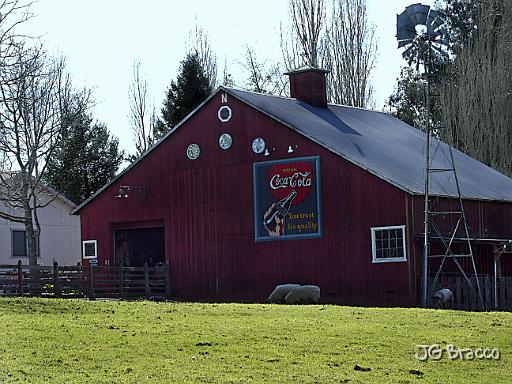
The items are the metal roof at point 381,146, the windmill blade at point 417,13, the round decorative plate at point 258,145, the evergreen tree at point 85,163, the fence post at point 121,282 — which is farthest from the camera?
the evergreen tree at point 85,163

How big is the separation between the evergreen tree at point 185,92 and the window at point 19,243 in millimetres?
10806

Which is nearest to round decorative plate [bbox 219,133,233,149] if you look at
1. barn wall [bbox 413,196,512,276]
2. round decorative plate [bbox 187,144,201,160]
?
round decorative plate [bbox 187,144,201,160]

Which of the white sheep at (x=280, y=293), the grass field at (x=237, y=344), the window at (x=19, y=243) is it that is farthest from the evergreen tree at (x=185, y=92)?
the grass field at (x=237, y=344)

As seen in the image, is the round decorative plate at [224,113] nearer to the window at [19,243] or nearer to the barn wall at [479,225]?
the barn wall at [479,225]

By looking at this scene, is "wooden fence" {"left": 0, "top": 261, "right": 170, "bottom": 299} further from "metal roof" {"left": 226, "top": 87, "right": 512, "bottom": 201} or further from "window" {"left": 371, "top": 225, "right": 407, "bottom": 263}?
"window" {"left": 371, "top": 225, "right": 407, "bottom": 263}

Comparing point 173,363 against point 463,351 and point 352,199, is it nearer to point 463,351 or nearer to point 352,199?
point 463,351

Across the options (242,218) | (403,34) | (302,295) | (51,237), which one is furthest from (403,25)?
(51,237)

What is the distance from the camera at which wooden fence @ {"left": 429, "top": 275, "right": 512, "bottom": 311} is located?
3344cm

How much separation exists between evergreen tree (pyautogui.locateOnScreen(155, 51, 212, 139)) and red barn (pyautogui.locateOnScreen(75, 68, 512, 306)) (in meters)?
16.9

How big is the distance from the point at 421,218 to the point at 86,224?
13.3 meters

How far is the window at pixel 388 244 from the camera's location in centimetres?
3375

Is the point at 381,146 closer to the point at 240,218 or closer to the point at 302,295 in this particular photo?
the point at 240,218

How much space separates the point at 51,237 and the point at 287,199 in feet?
67.1

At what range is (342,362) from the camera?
1772 cm
